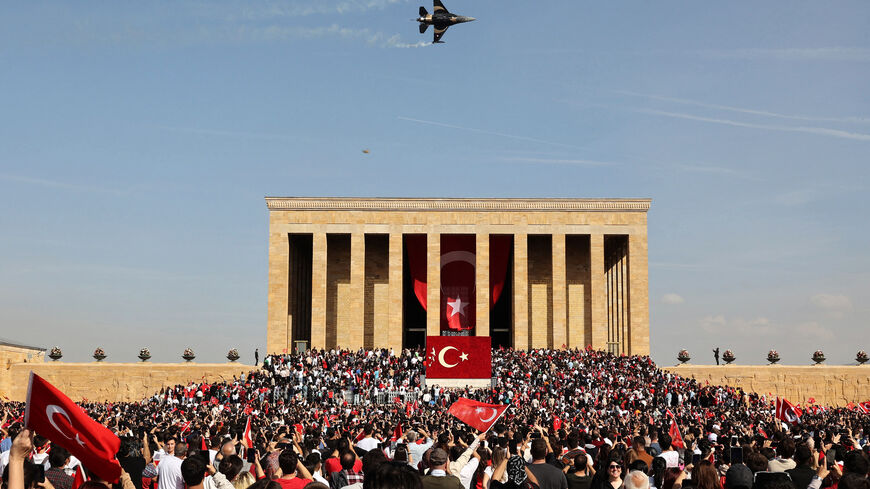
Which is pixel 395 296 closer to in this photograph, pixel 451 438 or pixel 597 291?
pixel 597 291

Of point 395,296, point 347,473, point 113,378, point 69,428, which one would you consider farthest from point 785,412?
point 113,378

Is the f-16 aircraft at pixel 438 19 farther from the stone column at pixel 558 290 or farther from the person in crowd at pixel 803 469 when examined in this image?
the stone column at pixel 558 290

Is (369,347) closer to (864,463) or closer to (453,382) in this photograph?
(453,382)

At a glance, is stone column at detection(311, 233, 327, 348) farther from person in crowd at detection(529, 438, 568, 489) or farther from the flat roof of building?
person in crowd at detection(529, 438, 568, 489)

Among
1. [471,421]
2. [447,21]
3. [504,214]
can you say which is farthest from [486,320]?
[471,421]

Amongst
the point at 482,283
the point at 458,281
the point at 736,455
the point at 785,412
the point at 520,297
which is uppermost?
the point at 458,281

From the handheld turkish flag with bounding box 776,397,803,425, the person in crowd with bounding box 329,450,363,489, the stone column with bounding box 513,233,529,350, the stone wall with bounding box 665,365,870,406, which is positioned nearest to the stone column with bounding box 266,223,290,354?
the stone column with bounding box 513,233,529,350

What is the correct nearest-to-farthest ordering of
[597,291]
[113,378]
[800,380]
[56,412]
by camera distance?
[56,412] < [113,378] < [800,380] < [597,291]
